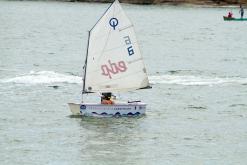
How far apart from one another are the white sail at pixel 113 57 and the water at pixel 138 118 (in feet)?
8.17

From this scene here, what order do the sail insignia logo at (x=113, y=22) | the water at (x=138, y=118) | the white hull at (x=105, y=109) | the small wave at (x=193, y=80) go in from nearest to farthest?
1. the water at (x=138, y=118)
2. the white hull at (x=105, y=109)
3. the sail insignia logo at (x=113, y=22)
4. the small wave at (x=193, y=80)

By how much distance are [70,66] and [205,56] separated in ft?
62.4

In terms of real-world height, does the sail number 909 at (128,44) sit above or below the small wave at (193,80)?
above

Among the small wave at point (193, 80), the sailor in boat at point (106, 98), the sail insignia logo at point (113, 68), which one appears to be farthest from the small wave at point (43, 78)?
the sailor in boat at point (106, 98)

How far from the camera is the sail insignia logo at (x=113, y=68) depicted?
52062mm

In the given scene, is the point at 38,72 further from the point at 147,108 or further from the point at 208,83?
the point at 147,108

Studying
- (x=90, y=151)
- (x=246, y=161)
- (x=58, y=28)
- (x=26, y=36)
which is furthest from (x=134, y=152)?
(x=58, y=28)

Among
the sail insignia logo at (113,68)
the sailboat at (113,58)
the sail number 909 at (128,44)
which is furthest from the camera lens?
the sail number 909 at (128,44)

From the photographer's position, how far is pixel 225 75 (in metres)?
72.6

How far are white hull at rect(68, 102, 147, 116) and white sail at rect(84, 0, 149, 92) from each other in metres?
1.73

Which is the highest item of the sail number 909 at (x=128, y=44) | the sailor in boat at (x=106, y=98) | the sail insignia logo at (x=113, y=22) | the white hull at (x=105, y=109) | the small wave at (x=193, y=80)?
the sail insignia logo at (x=113, y=22)

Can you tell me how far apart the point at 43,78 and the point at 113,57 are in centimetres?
1654

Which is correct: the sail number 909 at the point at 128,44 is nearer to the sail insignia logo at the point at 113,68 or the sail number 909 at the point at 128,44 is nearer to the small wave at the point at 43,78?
the sail insignia logo at the point at 113,68

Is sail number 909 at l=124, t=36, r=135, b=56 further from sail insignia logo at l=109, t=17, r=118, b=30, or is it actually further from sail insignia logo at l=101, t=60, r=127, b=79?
sail insignia logo at l=109, t=17, r=118, b=30
